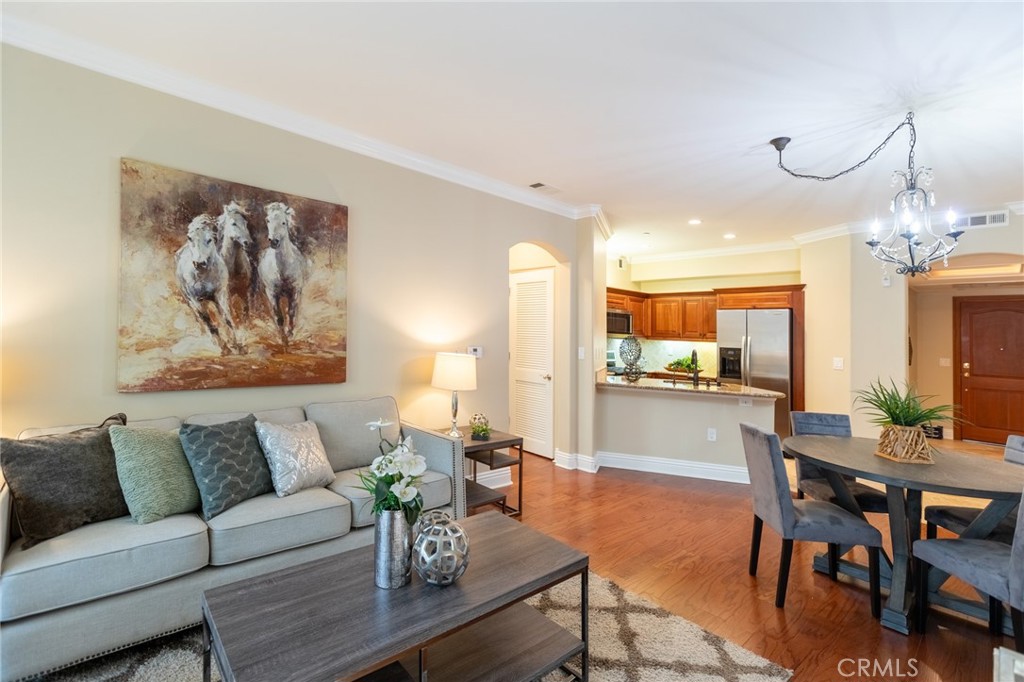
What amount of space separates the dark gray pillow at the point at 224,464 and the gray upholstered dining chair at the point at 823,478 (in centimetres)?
328

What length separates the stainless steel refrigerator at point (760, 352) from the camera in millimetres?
5980

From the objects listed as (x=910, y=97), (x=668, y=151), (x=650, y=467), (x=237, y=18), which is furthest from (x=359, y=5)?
(x=650, y=467)

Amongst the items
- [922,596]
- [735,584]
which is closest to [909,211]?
[922,596]

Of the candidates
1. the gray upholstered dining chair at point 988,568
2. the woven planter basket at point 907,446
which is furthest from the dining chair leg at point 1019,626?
the woven planter basket at point 907,446

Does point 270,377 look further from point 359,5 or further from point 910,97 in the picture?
point 910,97

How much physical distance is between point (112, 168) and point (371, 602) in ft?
8.67

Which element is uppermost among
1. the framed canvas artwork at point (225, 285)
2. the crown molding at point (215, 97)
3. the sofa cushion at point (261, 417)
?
the crown molding at point (215, 97)

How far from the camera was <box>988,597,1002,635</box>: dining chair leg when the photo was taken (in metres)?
2.21

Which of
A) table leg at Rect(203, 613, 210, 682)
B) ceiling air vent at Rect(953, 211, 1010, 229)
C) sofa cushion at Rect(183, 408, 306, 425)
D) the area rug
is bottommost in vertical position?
the area rug

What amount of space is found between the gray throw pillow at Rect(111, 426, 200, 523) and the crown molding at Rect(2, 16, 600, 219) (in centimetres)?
191

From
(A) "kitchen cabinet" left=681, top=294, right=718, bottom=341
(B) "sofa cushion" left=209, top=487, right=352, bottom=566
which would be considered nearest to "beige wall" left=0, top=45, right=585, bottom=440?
(B) "sofa cushion" left=209, top=487, right=352, bottom=566

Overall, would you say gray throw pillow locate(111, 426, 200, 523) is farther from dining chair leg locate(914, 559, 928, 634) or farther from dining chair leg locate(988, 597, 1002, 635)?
dining chair leg locate(988, 597, 1002, 635)

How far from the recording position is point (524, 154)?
12.0ft

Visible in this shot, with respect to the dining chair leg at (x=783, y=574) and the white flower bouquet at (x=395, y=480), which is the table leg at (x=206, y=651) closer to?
the white flower bouquet at (x=395, y=480)
